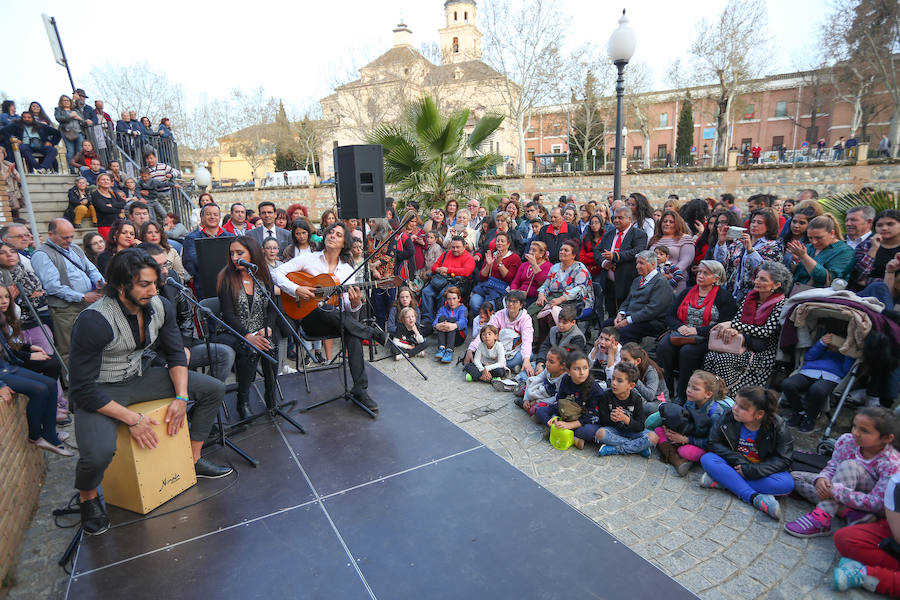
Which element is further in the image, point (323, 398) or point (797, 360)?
point (323, 398)

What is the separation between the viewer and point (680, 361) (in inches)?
180

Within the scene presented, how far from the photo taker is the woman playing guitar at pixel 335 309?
15.3ft

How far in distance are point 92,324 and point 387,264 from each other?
439cm

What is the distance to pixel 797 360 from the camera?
163 inches

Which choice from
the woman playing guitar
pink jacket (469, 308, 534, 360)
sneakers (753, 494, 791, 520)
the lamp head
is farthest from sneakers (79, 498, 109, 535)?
the lamp head

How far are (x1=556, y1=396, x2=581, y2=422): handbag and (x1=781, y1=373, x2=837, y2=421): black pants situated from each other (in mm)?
1735

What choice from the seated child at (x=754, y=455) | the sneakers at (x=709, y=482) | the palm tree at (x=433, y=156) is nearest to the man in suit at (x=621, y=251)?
the seated child at (x=754, y=455)

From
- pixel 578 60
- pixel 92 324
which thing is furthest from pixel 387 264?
pixel 578 60

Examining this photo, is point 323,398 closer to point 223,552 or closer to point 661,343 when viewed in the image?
point 223,552

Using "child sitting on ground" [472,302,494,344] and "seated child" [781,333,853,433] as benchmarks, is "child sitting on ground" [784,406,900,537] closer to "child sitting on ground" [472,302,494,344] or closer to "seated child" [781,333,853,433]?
"seated child" [781,333,853,433]

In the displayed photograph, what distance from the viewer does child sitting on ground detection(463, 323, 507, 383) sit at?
5.46 metres

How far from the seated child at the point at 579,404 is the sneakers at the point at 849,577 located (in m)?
1.69

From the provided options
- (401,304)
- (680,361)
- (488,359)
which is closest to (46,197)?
(401,304)

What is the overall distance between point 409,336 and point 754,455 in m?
4.36
